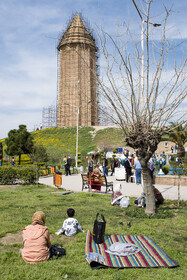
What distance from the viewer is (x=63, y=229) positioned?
589cm

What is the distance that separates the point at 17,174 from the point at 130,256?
37.6ft

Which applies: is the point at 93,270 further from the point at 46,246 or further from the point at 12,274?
the point at 12,274

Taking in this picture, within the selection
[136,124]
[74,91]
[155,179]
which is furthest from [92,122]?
[136,124]

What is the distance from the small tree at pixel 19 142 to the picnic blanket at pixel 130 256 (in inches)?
1133

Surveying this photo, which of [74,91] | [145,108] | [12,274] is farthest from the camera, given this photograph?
[74,91]

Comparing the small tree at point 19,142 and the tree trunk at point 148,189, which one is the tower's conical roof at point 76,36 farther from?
the small tree at point 19,142

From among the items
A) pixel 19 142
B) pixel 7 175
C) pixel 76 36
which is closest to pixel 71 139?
pixel 76 36

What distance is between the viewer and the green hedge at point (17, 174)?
15.0 meters

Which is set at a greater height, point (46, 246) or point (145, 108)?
point (145, 108)

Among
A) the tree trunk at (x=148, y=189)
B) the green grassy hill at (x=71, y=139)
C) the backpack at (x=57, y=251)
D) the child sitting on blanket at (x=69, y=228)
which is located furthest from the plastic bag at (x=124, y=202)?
the green grassy hill at (x=71, y=139)

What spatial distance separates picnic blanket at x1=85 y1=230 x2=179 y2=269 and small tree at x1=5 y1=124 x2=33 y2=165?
94.4 feet

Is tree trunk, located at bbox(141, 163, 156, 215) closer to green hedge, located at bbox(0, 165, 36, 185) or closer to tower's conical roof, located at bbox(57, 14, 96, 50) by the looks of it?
tower's conical roof, located at bbox(57, 14, 96, 50)

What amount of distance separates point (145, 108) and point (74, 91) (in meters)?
58.9

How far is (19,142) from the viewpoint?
33438 millimetres
